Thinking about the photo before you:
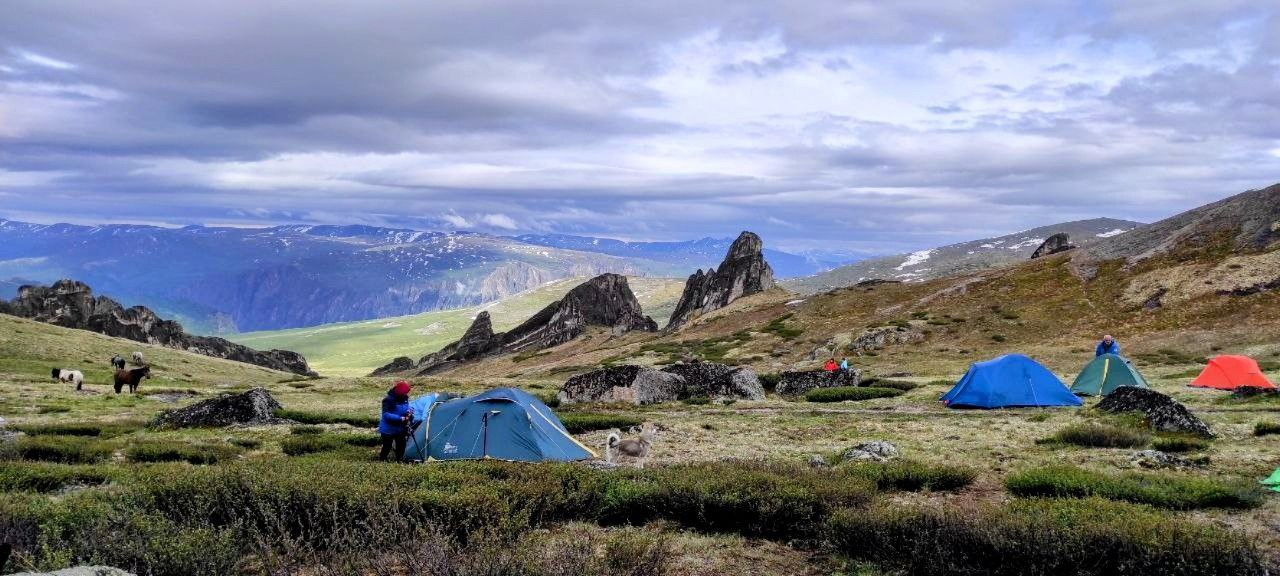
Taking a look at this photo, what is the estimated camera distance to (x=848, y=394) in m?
37.2

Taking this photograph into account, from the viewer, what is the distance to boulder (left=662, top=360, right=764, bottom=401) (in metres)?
39.5

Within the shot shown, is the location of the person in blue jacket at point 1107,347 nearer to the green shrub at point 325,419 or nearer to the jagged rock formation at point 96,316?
the green shrub at point 325,419

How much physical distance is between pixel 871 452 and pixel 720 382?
2202 cm

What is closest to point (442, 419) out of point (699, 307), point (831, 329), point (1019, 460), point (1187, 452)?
point (1019, 460)

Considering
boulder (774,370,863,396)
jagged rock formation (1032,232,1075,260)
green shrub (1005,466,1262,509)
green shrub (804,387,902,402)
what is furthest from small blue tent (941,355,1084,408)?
jagged rock formation (1032,232,1075,260)

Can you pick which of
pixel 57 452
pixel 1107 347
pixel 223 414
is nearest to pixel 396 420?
pixel 57 452

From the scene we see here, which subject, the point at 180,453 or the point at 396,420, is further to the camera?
the point at 396,420

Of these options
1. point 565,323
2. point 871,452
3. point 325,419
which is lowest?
point 325,419

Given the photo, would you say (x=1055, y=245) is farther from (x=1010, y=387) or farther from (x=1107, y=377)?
(x=1010, y=387)

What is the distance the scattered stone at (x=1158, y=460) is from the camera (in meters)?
15.6

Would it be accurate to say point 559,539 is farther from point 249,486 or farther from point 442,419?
point 442,419

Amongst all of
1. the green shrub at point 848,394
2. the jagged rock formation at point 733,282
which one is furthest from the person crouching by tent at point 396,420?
the jagged rock formation at point 733,282

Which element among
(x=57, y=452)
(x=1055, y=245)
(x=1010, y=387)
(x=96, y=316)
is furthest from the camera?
(x=96, y=316)

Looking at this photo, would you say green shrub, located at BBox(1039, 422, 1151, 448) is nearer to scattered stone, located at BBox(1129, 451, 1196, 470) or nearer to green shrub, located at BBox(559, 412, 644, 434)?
scattered stone, located at BBox(1129, 451, 1196, 470)
